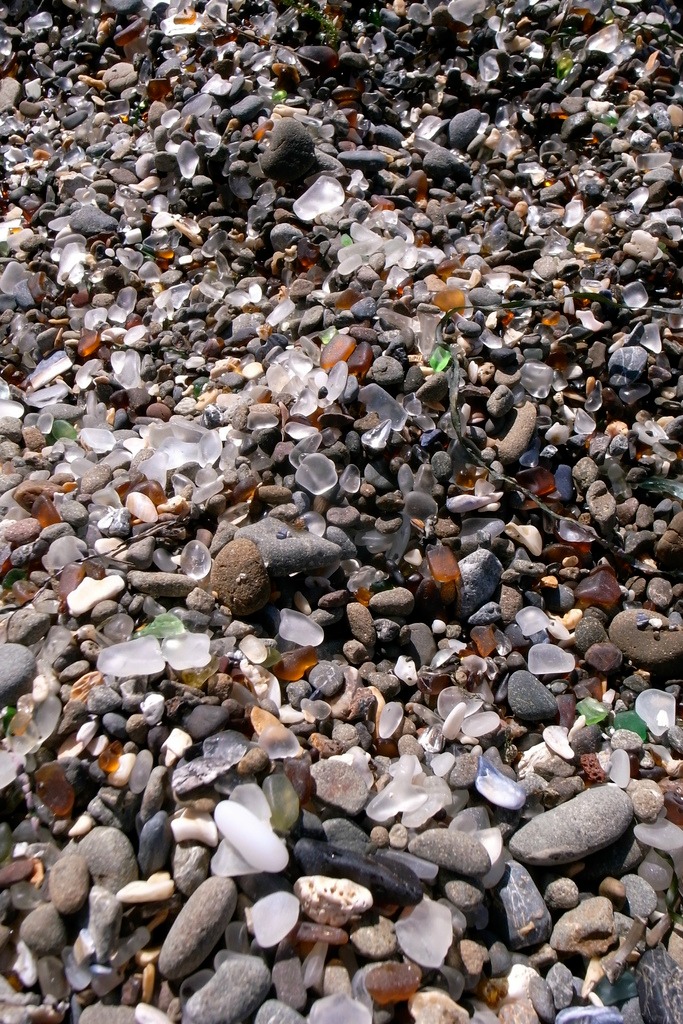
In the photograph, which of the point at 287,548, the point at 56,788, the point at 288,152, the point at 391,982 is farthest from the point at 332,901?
the point at 288,152

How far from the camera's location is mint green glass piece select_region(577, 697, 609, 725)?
1.30 metres

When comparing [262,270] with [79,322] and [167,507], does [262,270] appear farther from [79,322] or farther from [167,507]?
[167,507]

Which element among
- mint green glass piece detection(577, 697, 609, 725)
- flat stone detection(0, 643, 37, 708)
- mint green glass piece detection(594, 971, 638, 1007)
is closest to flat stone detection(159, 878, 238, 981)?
flat stone detection(0, 643, 37, 708)

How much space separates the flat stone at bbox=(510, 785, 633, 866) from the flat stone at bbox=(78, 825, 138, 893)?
0.56 meters

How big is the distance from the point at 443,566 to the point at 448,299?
1.87 ft

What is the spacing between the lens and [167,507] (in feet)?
4.40

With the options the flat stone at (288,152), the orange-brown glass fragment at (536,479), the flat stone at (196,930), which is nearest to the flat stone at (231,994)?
the flat stone at (196,930)

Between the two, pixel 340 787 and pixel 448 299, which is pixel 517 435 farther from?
pixel 340 787

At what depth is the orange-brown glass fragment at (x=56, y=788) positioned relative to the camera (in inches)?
42.0

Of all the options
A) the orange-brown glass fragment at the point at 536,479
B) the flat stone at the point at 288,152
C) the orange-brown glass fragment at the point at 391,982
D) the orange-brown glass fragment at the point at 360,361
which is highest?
the flat stone at the point at 288,152

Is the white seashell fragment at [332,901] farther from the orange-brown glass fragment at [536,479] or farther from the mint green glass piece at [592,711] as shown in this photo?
the orange-brown glass fragment at [536,479]

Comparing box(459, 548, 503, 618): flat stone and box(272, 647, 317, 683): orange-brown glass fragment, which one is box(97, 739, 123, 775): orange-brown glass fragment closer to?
box(272, 647, 317, 683): orange-brown glass fragment

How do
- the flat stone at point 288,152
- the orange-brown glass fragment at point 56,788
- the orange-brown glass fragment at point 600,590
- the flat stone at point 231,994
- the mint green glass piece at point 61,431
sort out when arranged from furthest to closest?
1. the flat stone at point 288,152
2. the mint green glass piece at point 61,431
3. the orange-brown glass fragment at point 600,590
4. the orange-brown glass fragment at point 56,788
5. the flat stone at point 231,994

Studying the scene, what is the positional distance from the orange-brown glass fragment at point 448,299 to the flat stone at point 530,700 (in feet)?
2.46
